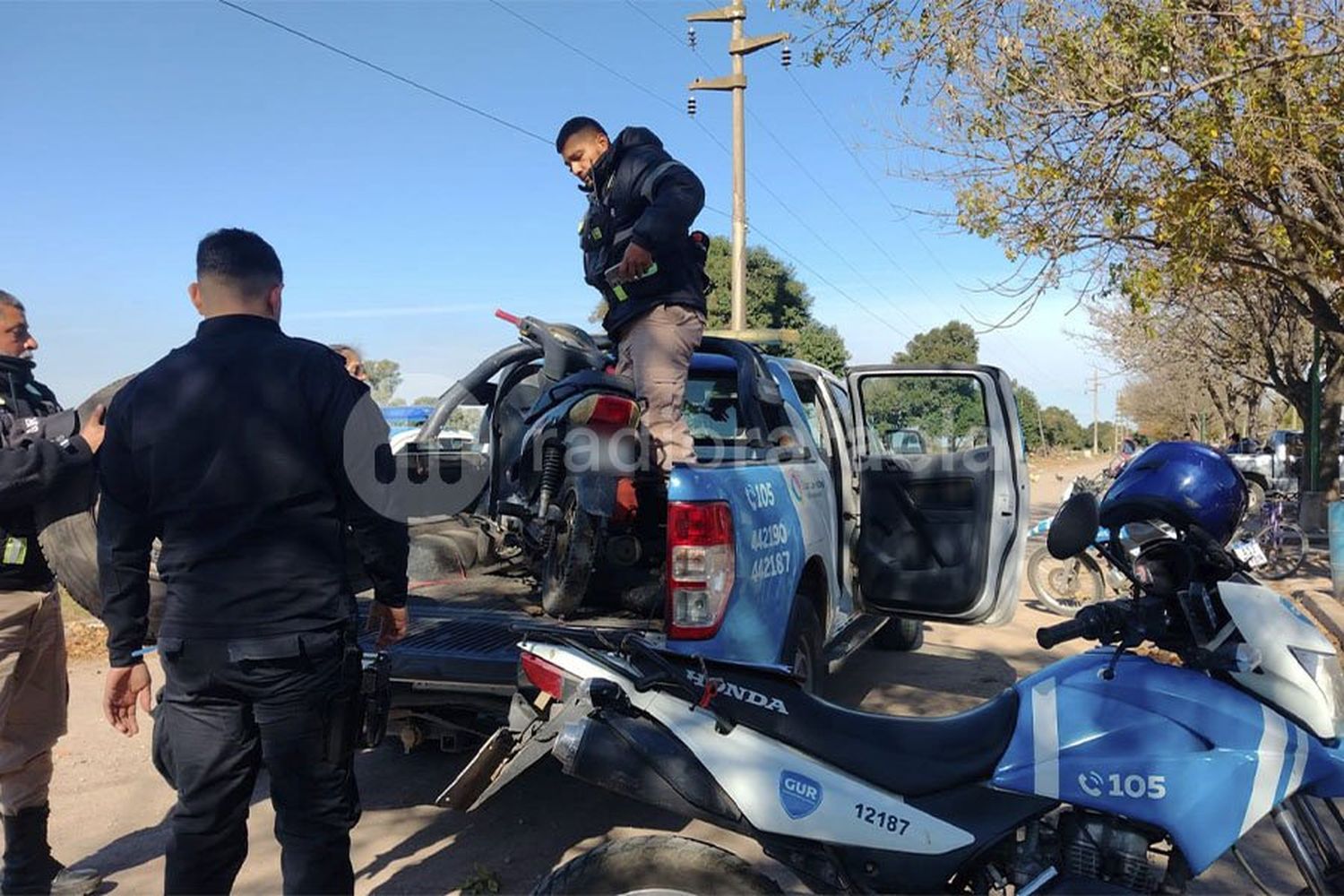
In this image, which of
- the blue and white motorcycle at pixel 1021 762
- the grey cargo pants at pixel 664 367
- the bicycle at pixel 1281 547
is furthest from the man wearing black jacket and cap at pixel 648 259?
the bicycle at pixel 1281 547

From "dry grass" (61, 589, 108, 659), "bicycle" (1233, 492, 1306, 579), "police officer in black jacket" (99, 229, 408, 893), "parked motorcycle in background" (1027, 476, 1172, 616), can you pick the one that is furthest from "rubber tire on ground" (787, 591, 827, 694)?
"bicycle" (1233, 492, 1306, 579)

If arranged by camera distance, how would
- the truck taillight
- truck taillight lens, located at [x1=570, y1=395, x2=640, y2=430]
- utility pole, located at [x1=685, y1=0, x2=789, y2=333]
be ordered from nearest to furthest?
1. the truck taillight
2. truck taillight lens, located at [x1=570, y1=395, x2=640, y2=430]
3. utility pole, located at [x1=685, y1=0, x2=789, y2=333]

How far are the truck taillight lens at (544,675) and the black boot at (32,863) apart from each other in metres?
2.34

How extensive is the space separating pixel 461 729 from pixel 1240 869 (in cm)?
260

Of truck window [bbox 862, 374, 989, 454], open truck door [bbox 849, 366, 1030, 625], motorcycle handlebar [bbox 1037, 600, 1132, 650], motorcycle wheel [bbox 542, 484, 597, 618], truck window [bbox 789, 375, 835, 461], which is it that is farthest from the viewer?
truck window [bbox 862, 374, 989, 454]

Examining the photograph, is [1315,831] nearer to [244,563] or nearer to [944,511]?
[244,563]

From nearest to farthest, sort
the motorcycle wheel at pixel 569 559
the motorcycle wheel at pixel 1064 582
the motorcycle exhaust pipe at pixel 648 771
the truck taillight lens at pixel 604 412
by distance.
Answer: the motorcycle exhaust pipe at pixel 648 771 < the motorcycle wheel at pixel 569 559 < the truck taillight lens at pixel 604 412 < the motorcycle wheel at pixel 1064 582

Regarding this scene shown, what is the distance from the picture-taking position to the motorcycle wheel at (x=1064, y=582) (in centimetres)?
958

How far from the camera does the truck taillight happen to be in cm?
357

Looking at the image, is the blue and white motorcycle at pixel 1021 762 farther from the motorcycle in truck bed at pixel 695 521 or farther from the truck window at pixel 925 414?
the truck window at pixel 925 414

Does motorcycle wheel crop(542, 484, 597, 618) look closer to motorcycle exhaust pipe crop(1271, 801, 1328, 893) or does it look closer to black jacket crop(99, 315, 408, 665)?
black jacket crop(99, 315, 408, 665)

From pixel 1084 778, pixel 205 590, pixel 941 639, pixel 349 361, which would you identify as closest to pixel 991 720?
pixel 1084 778

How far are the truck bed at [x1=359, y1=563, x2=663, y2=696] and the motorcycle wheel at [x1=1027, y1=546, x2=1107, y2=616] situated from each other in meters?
6.61

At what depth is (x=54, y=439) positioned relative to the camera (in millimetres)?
3285
